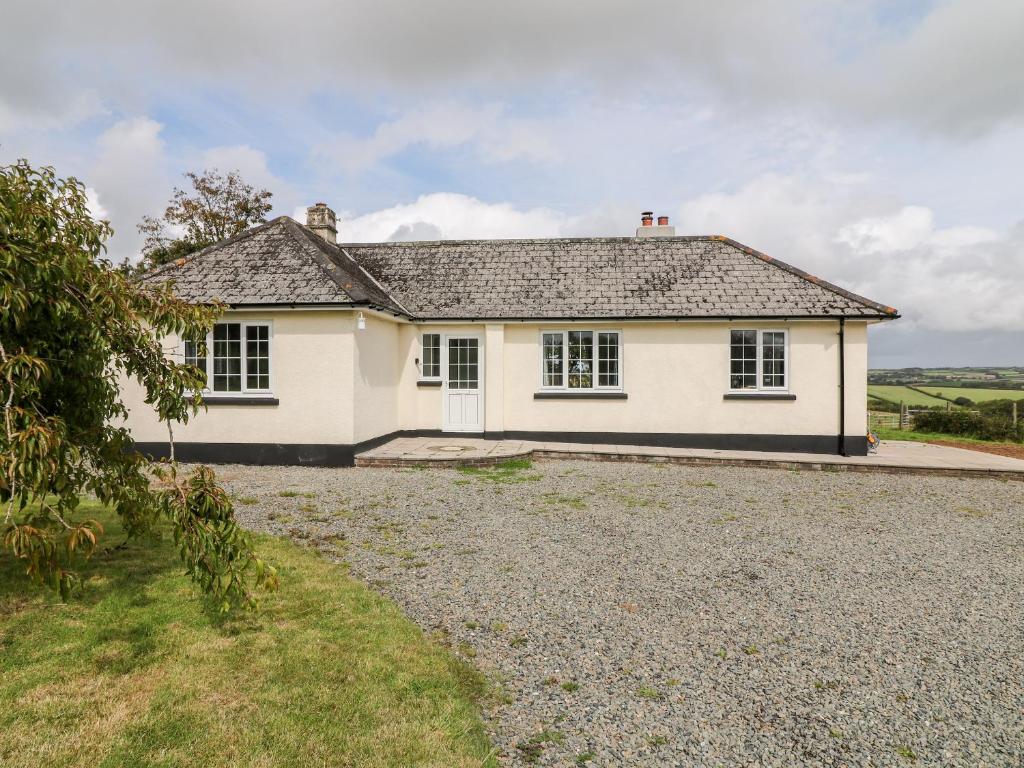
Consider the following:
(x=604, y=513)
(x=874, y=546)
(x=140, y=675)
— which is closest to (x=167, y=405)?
(x=140, y=675)

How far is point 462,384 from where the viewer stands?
49.8 ft

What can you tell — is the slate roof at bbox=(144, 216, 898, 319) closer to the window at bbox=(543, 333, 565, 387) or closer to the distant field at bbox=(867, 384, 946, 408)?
the window at bbox=(543, 333, 565, 387)

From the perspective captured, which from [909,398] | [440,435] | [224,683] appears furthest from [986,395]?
[224,683]

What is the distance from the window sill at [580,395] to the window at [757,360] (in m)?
2.82

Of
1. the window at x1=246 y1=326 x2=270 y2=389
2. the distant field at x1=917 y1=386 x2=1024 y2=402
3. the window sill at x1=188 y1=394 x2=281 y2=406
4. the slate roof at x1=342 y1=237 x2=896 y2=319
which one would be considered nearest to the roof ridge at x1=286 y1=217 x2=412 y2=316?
the slate roof at x1=342 y1=237 x2=896 y2=319

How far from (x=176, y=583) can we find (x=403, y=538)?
2586 millimetres

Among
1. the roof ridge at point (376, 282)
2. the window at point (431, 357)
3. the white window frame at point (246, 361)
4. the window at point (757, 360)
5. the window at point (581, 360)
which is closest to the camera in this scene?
the white window frame at point (246, 361)

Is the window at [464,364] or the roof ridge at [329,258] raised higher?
the roof ridge at [329,258]

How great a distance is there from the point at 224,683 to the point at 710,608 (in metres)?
4.05

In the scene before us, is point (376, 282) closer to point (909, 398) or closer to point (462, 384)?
point (462, 384)

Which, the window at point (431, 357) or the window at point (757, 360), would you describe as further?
the window at point (431, 357)

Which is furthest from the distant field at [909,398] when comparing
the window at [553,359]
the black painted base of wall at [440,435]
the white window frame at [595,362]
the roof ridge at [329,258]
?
the roof ridge at [329,258]

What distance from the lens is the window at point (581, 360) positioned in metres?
14.7

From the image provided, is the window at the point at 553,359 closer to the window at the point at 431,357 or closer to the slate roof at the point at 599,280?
the slate roof at the point at 599,280
